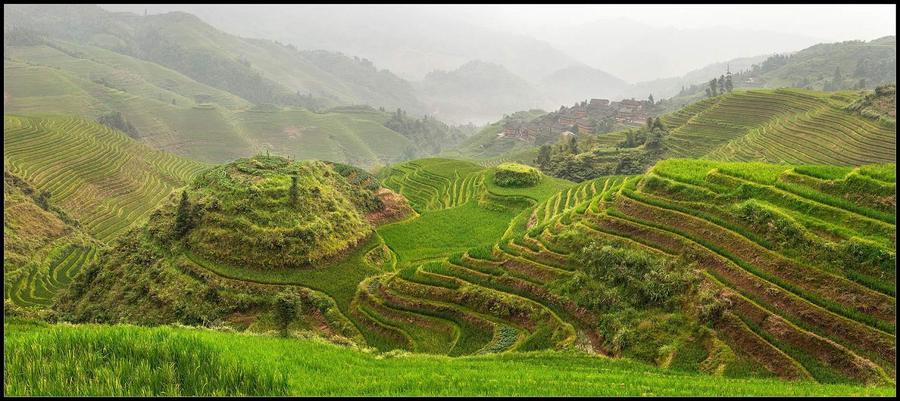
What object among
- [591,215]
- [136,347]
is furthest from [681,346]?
[136,347]

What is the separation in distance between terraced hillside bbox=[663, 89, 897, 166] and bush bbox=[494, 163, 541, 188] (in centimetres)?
2947

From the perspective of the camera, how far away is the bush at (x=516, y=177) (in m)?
48.0

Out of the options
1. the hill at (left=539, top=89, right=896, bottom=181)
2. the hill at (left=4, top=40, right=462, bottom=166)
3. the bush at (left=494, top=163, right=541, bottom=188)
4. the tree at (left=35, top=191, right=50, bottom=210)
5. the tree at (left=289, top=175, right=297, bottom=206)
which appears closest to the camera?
the tree at (left=289, top=175, right=297, bottom=206)

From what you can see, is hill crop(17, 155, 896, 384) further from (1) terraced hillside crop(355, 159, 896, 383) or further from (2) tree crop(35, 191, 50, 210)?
(2) tree crop(35, 191, 50, 210)

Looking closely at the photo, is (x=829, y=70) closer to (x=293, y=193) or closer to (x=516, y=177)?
(x=516, y=177)

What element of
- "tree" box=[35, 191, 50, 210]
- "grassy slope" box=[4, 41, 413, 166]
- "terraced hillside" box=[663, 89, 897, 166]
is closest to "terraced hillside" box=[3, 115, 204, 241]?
"tree" box=[35, 191, 50, 210]

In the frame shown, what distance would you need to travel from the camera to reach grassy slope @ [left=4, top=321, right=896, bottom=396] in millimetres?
7934

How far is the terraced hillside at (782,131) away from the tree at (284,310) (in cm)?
5880

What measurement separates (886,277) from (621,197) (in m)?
9.76

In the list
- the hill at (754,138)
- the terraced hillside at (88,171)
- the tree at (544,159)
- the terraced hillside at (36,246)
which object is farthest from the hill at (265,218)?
the tree at (544,159)

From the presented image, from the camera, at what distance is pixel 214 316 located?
21.8 metres

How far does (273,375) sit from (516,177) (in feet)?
137

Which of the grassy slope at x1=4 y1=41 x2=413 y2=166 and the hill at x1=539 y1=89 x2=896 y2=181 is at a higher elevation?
the hill at x1=539 y1=89 x2=896 y2=181

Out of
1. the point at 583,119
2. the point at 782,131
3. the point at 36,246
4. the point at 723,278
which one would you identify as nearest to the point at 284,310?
the point at 723,278
